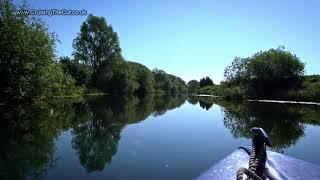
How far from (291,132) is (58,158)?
401 inches

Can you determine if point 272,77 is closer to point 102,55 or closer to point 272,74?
point 272,74

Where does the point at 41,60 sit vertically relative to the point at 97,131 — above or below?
above

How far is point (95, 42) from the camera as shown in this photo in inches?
2527

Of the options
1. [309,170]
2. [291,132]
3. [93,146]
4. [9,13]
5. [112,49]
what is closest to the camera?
[309,170]

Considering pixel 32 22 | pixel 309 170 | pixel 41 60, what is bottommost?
pixel 309 170

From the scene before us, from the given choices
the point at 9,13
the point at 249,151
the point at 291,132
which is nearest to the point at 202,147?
the point at 291,132

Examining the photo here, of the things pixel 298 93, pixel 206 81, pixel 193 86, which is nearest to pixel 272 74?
pixel 298 93

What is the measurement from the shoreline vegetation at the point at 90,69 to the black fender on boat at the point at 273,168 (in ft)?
75.9

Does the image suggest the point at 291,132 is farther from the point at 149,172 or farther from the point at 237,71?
the point at 237,71

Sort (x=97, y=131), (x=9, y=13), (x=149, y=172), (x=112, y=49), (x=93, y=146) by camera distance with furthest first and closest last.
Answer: (x=112, y=49) < (x=9, y=13) < (x=97, y=131) < (x=93, y=146) < (x=149, y=172)

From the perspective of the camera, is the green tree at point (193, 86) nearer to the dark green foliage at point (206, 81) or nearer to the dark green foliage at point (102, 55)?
the dark green foliage at point (206, 81)

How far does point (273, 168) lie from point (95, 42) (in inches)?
2442

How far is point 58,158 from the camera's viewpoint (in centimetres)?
917

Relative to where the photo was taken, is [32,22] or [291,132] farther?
[32,22]
